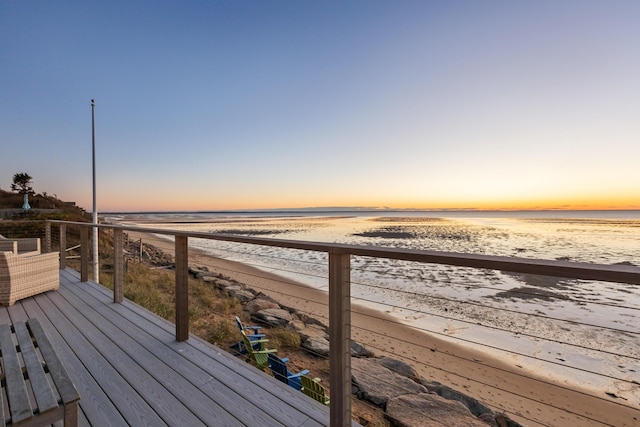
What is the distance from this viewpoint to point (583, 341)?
5227 mm

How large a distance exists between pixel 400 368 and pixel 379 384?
2.46 ft

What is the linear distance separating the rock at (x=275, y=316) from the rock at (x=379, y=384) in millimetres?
1965

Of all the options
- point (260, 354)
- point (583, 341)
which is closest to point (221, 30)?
point (260, 354)

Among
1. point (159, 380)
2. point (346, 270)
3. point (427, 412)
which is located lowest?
point (427, 412)

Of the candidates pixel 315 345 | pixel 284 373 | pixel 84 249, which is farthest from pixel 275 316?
pixel 84 249

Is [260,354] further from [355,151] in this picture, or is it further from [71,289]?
[355,151]

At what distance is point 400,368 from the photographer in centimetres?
394

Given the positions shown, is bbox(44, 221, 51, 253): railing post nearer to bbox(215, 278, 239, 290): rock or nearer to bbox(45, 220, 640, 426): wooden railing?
bbox(215, 278, 239, 290): rock

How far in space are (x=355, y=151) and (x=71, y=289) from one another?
1146 centimetres

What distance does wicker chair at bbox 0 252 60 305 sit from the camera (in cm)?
335

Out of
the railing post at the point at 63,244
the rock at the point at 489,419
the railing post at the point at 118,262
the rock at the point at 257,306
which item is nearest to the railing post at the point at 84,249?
the railing post at the point at 63,244

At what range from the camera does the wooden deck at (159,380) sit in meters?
1.58

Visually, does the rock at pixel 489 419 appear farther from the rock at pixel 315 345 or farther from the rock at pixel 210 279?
the rock at pixel 210 279

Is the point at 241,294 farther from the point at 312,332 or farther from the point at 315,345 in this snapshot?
the point at 315,345
